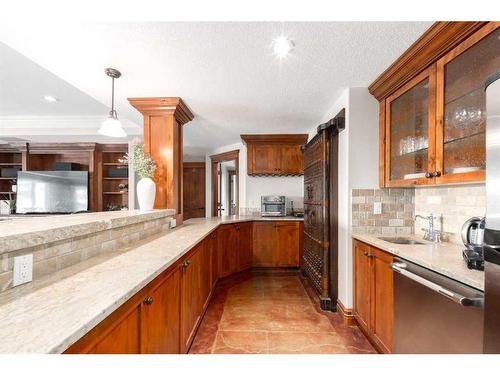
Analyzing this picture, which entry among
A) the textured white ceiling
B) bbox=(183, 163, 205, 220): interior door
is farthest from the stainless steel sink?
bbox=(183, 163, 205, 220): interior door

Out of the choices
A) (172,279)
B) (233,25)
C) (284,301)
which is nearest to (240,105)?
(233,25)

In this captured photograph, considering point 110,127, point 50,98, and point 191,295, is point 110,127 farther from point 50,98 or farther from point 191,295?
point 50,98

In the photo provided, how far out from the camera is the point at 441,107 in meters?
1.64

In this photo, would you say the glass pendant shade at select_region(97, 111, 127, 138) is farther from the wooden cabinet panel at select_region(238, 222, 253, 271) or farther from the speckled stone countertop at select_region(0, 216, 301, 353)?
the wooden cabinet panel at select_region(238, 222, 253, 271)

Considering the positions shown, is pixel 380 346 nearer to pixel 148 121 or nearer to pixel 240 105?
pixel 240 105

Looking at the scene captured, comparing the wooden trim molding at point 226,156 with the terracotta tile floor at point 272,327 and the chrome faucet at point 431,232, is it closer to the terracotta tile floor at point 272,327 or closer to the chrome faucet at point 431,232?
the terracotta tile floor at point 272,327

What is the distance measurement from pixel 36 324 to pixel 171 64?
6.31ft

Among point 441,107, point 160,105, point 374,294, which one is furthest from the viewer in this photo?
point 160,105

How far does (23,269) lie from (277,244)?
3386 mm

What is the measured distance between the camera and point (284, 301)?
2.82 meters

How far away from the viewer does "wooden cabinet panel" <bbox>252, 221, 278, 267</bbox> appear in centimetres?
395

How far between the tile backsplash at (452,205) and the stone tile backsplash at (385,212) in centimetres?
10

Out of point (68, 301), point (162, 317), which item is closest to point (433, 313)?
point (162, 317)

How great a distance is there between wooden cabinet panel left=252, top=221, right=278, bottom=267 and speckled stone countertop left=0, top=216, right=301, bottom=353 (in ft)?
9.00
